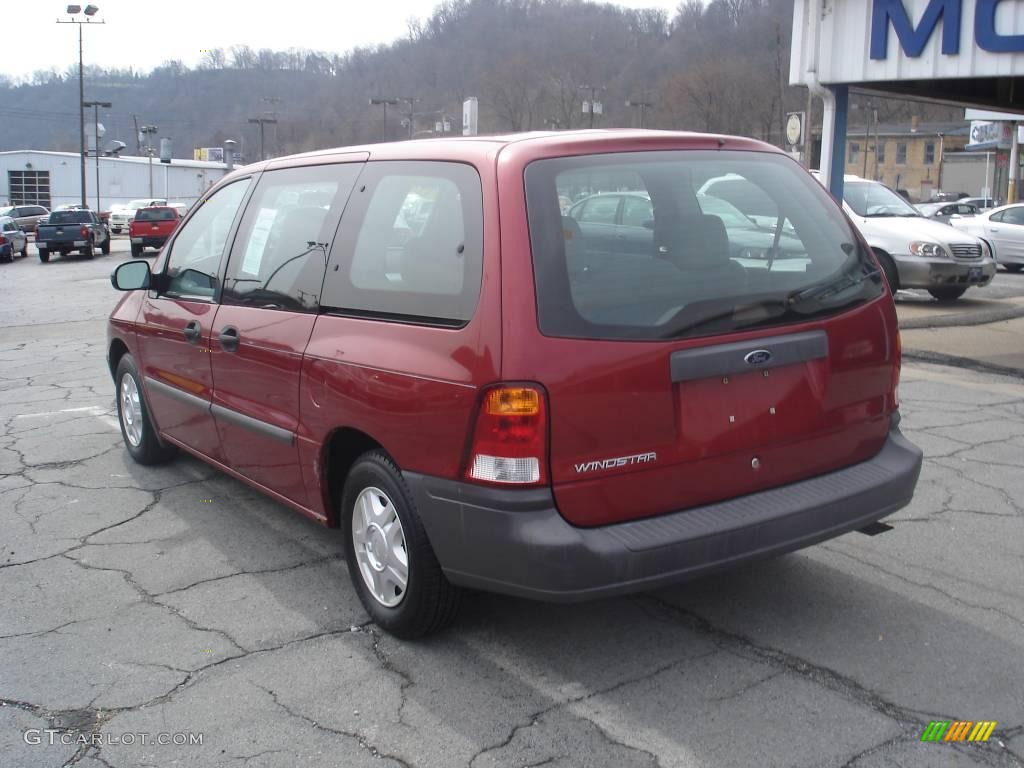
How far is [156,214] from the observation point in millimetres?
37031

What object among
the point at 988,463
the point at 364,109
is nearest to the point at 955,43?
the point at 988,463

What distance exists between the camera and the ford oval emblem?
3410mm

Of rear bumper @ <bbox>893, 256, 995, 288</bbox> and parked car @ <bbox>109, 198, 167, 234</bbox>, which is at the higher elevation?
parked car @ <bbox>109, 198, 167, 234</bbox>

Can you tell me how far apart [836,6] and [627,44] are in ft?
127

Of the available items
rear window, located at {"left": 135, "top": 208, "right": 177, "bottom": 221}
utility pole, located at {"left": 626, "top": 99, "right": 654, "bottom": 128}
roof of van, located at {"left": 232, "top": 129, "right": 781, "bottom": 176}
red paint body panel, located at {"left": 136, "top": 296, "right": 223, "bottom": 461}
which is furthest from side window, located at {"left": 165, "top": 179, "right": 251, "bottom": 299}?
utility pole, located at {"left": 626, "top": 99, "right": 654, "bottom": 128}

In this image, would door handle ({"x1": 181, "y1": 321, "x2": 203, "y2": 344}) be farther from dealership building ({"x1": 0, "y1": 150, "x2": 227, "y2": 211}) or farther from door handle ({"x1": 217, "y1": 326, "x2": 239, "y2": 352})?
dealership building ({"x1": 0, "y1": 150, "x2": 227, "y2": 211})

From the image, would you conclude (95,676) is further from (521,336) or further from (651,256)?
(651,256)

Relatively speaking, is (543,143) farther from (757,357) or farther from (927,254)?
(927,254)

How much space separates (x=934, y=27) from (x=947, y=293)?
214 inches

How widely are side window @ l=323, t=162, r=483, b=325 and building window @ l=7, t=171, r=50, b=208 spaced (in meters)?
86.9

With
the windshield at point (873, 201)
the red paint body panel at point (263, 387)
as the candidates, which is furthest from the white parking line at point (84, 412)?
the windshield at point (873, 201)

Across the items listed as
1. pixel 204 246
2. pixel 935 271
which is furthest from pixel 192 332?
pixel 935 271

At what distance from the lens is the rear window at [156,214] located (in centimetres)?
3672

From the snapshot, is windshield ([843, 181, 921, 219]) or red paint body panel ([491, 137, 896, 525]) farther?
windshield ([843, 181, 921, 219])
